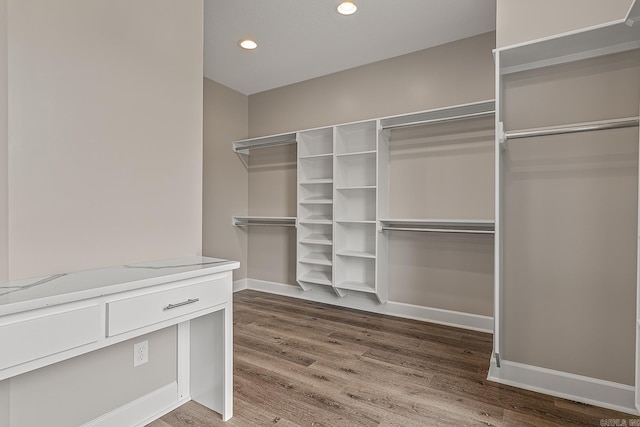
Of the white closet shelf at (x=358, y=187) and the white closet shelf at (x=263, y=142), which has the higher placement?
the white closet shelf at (x=263, y=142)

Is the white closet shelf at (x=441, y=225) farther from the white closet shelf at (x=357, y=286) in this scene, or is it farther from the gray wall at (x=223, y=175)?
the gray wall at (x=223, y=175)

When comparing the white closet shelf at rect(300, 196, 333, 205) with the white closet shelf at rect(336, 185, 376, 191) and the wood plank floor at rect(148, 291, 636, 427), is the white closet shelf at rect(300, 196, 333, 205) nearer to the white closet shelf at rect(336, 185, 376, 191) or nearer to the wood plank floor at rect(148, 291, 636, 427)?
the white closet shelf at rect(336, 185, 376, 191)

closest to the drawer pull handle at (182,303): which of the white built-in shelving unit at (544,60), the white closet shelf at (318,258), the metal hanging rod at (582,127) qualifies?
the white built-in shelving unit at (544,60)

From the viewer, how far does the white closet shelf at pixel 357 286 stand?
3.41 m

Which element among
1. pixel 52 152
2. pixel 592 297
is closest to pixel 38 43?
pixel 52 152

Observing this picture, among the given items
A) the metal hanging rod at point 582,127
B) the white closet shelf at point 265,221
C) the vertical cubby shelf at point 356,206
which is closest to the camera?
the metal hanging rod at point 582,127

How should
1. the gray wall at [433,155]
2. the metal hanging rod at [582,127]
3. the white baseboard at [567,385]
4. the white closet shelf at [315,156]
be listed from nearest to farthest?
the metal hanging rod at [582,127] < the white baseboard at [567,385] < the gray wall at [433,155] < the white closet shelf at [315,156]

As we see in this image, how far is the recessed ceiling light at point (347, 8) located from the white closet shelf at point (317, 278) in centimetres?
258

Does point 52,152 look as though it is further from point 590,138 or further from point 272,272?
point 272,272

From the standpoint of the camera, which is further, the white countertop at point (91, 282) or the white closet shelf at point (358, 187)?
the white closet shelf at point (358, 187)

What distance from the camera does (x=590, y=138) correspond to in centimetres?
194

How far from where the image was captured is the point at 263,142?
4203 mm

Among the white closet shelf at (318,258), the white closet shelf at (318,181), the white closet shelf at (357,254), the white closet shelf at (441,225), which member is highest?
the white closet shelf at (318,181)

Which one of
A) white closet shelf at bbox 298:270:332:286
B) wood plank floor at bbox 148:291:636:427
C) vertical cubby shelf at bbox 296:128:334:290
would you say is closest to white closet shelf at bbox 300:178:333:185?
vertical cubby shelf at bbox 296:128:334:290
